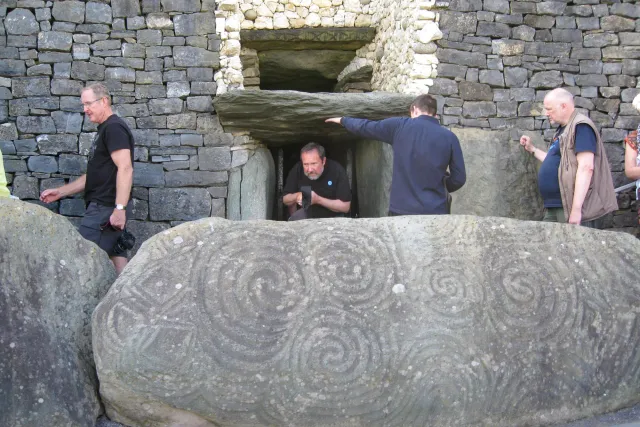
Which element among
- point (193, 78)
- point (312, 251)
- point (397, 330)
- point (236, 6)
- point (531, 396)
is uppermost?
point (236, 6)

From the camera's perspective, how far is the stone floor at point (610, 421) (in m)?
2.99

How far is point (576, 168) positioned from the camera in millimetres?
4289

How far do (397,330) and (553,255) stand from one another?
871 millimetres

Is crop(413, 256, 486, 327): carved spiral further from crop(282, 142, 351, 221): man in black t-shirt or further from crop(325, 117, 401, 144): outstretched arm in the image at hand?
crop(282, 142, 351, 221): man in black t-shirt

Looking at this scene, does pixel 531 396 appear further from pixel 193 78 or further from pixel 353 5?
pixel 353 5

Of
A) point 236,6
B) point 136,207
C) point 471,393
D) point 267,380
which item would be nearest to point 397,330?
point 471,393

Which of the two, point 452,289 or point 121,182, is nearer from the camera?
point 452,289

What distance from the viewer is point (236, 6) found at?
588 centimetres

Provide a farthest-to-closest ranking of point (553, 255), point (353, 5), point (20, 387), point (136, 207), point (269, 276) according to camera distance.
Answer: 1. point (353, 5)
2. point (136, 207)
3. point (553, 255)
4. point (269, 276)
5. point (20, 387)

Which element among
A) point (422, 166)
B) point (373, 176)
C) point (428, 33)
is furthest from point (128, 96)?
point (422, 166)

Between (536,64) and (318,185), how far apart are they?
2277 mm

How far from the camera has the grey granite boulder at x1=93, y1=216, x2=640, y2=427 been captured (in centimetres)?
286

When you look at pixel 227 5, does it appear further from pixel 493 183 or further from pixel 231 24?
pixel 493 183

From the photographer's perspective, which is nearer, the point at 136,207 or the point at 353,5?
the point at 136,207
